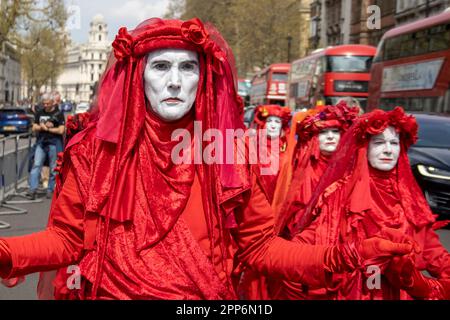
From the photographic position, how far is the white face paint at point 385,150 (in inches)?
169

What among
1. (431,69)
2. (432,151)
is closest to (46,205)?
(432,151)

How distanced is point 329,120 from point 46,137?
6576mm

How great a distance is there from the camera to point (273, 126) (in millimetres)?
8727

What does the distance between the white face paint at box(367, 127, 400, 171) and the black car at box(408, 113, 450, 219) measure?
595 centimetres

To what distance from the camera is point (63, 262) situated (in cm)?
258

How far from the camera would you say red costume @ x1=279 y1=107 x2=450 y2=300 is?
3.92 metres

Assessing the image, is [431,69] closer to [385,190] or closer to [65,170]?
[385,190]

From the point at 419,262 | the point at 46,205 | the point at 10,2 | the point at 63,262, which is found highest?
the point at 10,2

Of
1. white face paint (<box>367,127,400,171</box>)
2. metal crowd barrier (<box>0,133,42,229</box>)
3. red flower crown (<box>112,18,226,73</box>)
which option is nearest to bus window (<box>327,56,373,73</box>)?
metal crowd barrier (<box>0,133,42,229</box>)

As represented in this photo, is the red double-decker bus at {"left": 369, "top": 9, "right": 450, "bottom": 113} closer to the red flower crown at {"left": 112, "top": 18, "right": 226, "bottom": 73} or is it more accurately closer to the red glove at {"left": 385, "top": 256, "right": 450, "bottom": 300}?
the red glove at {"left": 385, "top": 256, "right": 450, "bottom": 300}

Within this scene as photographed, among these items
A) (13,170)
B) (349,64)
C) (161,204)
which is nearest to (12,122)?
(349,64)

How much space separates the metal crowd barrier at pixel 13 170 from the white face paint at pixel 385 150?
24.2 feet

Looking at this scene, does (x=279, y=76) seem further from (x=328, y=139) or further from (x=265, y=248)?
(x=265, y=248)
